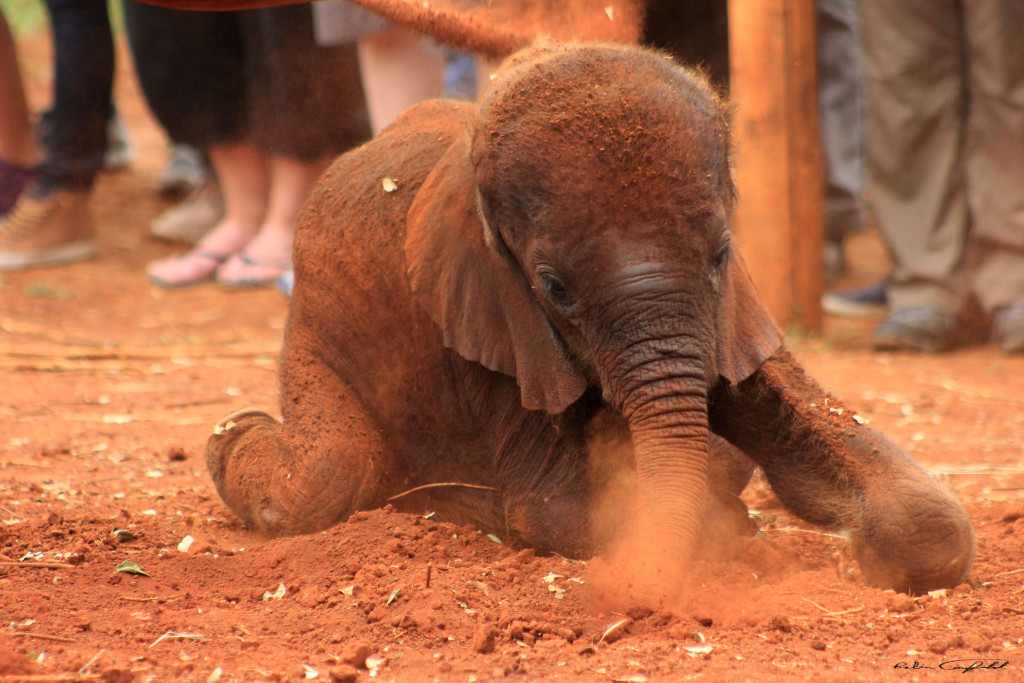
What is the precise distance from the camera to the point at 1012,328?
22.4 ft

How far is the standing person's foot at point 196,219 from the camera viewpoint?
33.1 ft

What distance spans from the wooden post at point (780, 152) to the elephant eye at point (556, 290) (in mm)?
3691

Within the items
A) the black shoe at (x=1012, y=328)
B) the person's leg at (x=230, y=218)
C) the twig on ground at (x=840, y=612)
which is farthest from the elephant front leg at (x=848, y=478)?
the person's leg at (x=230, y=218)

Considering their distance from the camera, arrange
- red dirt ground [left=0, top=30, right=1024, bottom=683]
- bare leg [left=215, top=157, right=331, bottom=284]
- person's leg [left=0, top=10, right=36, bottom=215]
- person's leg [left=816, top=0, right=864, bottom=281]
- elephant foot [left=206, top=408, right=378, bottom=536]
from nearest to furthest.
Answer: red dirt ground [left=0, top=30, right=1024, bottom=683] → elephant foot [left=206, top=408, right=378, bottom=536] → bare leg [left=215, top=157, right=331, bottom=284] → person's leg [left=0, top=10, right=36, bottom=215] → person's leg [left=816, top=0, right=864, bottom=281]

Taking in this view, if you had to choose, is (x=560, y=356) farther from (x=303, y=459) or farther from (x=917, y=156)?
(x=917, y=156)

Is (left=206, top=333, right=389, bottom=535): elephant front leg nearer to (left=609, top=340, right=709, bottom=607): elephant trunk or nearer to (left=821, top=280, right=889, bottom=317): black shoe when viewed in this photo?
(left=609, top=340, right=709, bottom=607): elephant trunk

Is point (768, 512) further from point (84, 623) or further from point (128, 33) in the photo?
point (128, 33)

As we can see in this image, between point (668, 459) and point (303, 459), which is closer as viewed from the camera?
point (668, 459)

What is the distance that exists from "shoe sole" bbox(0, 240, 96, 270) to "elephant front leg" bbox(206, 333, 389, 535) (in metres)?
5.56

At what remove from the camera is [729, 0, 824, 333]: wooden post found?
670 cm

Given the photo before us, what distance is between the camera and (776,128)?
6.80 meters

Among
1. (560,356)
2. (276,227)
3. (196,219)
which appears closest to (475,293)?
(560,356)

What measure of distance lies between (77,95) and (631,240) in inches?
275

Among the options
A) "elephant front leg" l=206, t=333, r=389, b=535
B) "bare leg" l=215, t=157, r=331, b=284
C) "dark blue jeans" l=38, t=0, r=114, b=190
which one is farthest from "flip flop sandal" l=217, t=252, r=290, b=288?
"elephant front leg" l=206, t=333, r=389, b=535
